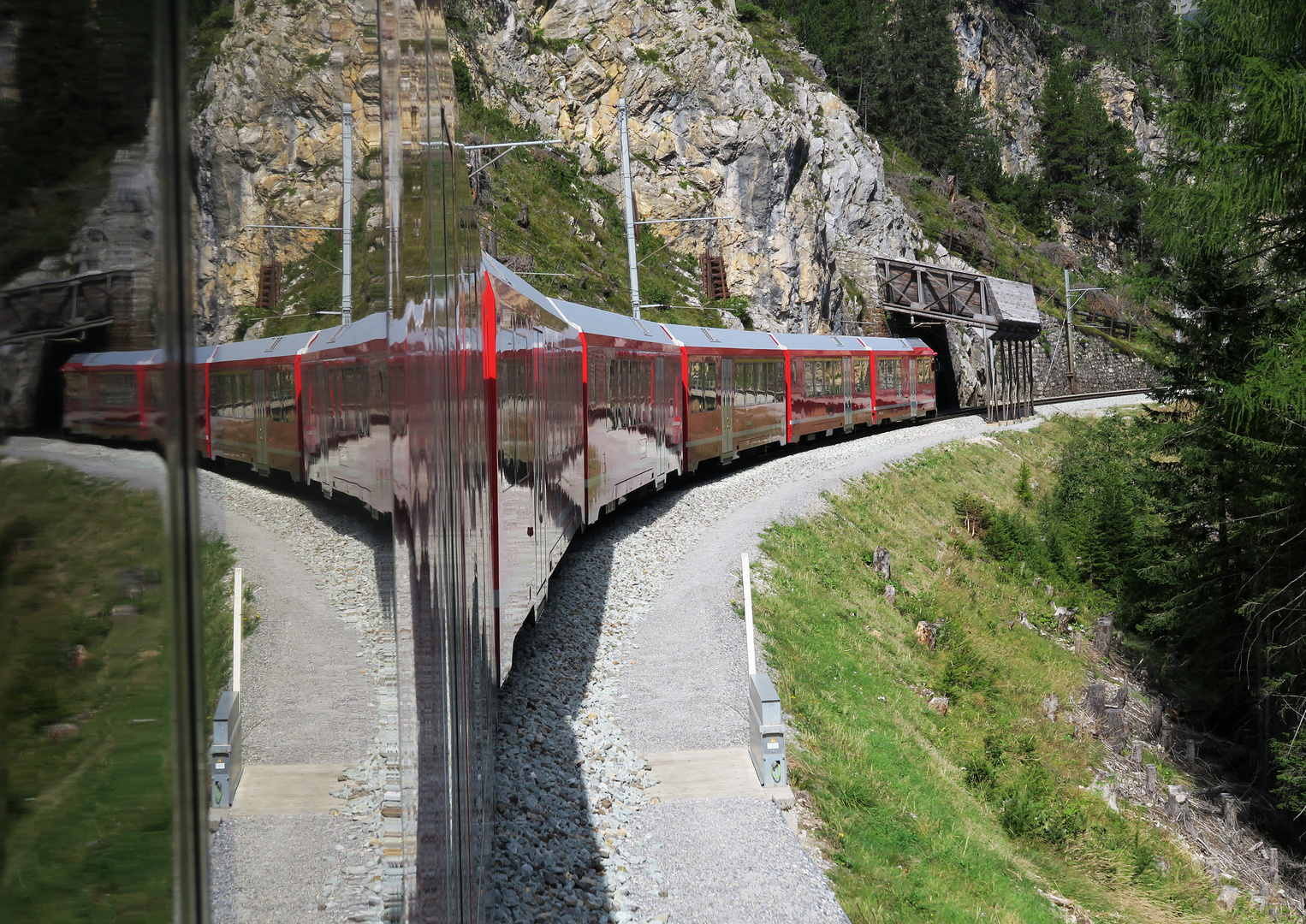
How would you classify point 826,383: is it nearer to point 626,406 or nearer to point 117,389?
point 626,406

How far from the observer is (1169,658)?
736 inches

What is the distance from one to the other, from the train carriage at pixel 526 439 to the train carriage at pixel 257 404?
5611mm

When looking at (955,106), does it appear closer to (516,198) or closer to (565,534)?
(516,198)

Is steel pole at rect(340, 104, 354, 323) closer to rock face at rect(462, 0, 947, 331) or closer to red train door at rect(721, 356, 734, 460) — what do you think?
red train door at rect(721, 356, 734, 460)

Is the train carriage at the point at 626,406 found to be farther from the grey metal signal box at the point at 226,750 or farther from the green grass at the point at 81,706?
the green grass at the point at 81,706

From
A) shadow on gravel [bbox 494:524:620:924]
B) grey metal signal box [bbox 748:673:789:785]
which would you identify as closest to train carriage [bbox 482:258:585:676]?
shadow on gravel [bbox 494:524:620:924]

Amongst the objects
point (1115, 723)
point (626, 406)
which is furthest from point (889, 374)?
point (626, 406)

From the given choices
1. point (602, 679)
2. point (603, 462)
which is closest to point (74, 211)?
point (602, 679)

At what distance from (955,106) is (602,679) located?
8234 centimetres

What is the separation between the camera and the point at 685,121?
45562mm

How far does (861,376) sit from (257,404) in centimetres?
2951

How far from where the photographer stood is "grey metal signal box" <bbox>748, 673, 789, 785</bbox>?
23.0 feet

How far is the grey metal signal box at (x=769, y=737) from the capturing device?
7016mm

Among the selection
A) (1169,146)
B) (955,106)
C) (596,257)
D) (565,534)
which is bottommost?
(565,534)
